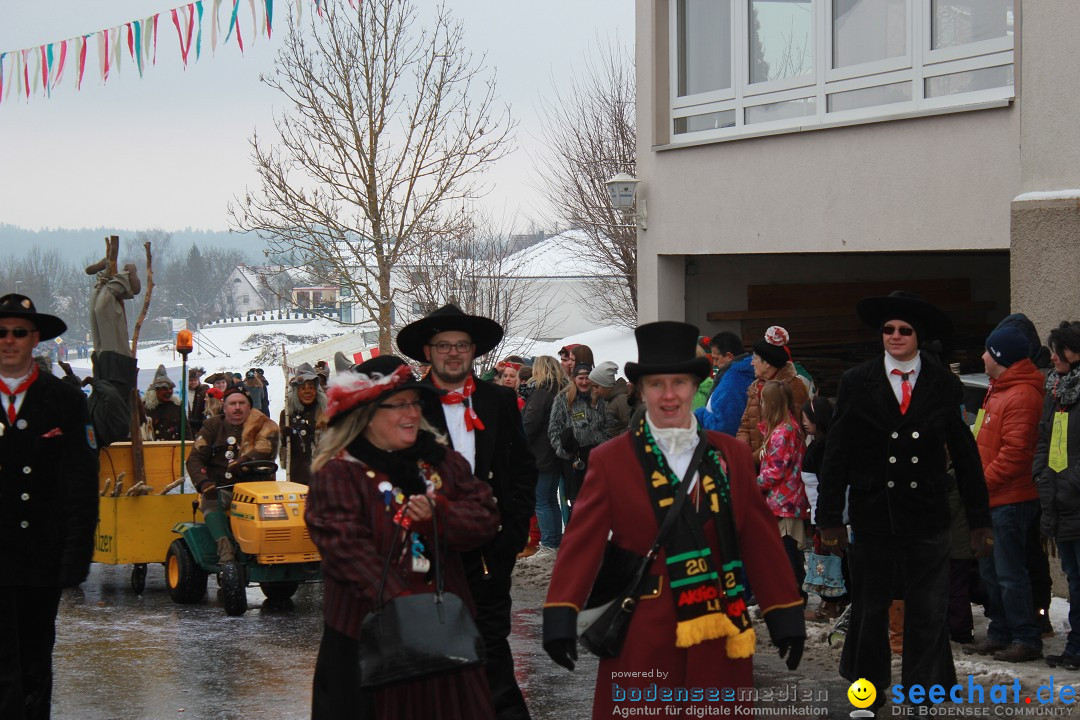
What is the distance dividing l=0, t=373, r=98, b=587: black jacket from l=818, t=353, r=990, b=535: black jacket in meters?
3.41

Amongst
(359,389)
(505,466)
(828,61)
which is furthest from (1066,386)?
(828,61)

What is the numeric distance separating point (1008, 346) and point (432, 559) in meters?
4.19

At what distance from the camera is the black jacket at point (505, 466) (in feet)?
19.8

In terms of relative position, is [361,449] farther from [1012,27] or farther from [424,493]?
[1012,27]

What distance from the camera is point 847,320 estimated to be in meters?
16.3

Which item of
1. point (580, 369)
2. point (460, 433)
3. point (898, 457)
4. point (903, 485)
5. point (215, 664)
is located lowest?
point (215, 664)

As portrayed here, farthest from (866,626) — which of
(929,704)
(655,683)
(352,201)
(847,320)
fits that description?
(352,201)

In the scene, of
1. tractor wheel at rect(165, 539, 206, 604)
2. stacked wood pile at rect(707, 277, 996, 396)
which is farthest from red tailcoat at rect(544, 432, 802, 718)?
stacked wood pile at rect(707, 277, 996, 396)

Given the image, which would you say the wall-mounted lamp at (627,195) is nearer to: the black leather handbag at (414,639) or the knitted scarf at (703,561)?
the knitted scarf at (703,561)

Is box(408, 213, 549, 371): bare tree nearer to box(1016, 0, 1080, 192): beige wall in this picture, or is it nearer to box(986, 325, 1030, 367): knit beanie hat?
box(1016, 0, 1080, 192): beige wall

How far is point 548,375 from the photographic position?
1202 cm

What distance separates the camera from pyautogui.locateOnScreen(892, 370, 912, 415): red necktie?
6.18 metres

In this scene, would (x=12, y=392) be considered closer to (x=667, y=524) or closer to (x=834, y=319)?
(x=667, y=524)

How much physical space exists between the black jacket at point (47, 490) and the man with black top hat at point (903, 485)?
3.40 meters
